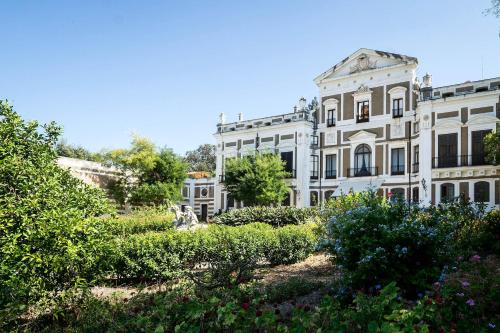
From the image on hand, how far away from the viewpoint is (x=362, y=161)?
112 feet

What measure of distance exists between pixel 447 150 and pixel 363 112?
7307 mm

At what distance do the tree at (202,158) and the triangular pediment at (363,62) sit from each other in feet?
112

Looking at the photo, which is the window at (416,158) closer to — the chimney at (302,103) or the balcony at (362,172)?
the balcony at (362,172)

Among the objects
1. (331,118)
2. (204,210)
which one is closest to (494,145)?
(331,118)

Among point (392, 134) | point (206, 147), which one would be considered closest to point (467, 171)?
point (392, 134)

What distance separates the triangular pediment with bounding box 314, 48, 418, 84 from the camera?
32.3m

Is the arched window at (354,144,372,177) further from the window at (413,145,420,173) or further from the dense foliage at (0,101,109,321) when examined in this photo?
the dense foliage at (0,101,109,321)

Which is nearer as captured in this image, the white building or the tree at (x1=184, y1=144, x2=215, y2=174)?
the white building

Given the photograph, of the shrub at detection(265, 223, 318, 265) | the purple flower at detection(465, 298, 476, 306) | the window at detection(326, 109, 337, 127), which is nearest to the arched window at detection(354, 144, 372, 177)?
the window at detection(326, 109, 337, 127)

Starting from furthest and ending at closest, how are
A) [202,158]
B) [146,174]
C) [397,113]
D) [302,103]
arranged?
[202,158] → [146,174] → [302,103] → [397,113]

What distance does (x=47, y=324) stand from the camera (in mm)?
6930

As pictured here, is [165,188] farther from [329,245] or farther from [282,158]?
[329,245]

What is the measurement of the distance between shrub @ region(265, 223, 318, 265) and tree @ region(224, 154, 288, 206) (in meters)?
20.6

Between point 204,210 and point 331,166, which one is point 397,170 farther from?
point 204,210
